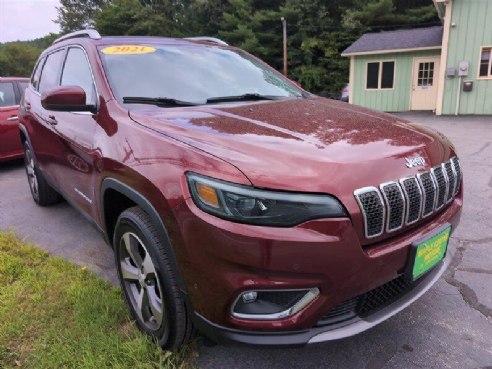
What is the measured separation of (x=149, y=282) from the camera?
2166mm

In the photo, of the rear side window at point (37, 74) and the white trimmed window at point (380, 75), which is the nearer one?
the rear side window at point (37, 74)

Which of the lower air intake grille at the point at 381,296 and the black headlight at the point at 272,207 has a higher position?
the black headlight at the point at 272,207

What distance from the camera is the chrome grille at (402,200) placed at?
5.55ft

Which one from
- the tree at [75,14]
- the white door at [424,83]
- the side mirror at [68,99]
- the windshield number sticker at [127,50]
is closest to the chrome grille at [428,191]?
the side mirror at [68,99]

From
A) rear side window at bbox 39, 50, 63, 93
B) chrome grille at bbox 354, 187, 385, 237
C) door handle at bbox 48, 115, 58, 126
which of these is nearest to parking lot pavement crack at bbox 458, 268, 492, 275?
chrome grille at bbox 354, 187, 385, 237

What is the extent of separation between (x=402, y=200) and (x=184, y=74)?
71.1 inches

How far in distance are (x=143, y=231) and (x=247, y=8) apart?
32588mm

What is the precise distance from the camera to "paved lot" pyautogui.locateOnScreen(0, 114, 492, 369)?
2168mm

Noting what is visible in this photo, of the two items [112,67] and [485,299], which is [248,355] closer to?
[485,299]

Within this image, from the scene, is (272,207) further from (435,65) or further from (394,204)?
(435,65)

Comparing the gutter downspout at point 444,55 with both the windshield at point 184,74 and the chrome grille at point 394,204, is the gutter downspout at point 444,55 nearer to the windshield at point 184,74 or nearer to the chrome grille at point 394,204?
the windshield at point 184,74

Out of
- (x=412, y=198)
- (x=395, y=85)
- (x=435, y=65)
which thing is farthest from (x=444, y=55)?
(x=412, y=198)

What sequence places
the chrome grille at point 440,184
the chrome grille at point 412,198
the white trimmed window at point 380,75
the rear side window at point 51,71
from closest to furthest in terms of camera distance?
the chrome grille at point 412,198
the chrome grille at point 440,184
the rear side window at point 51,71
the white trimmed window at point 380,75

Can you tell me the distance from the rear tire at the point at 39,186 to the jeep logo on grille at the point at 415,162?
12.5 ft
